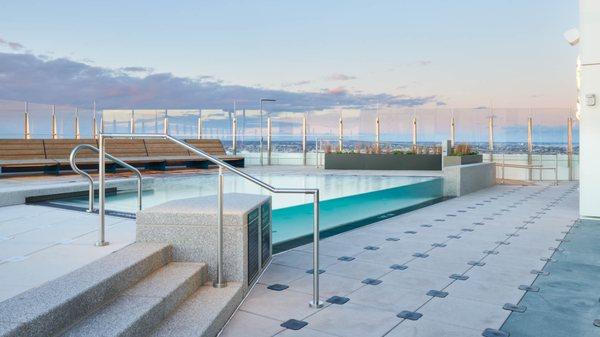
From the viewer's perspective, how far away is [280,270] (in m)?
4.38

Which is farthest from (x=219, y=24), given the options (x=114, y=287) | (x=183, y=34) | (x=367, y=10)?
(x=114, y=287)

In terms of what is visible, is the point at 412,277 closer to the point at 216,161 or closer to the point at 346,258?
the point at 346,258

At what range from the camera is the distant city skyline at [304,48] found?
16562 mm

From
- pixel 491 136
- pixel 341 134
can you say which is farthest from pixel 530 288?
pixel 341 134

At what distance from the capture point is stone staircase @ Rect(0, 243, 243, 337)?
215cm

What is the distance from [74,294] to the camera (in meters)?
2.35

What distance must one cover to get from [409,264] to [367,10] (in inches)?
565

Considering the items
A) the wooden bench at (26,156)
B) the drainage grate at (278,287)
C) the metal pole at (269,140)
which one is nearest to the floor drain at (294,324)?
the drainage grate at (278,287)

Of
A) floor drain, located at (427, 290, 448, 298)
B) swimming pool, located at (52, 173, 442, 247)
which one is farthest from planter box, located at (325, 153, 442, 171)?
floor drain, located at (427, 290, 448, 298)

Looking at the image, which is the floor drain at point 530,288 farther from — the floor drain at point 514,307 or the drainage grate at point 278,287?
the drainage grate at point 278,287

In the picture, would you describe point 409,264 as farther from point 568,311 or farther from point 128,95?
point 128,95

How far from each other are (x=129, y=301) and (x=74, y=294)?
38 cm

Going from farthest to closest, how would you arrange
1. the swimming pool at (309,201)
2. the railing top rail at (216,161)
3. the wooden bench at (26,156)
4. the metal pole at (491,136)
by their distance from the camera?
the metal pole at (491,136), the wooden bench at (26,156), the swimming pool at (309,201), the railing top rail at (216,161)

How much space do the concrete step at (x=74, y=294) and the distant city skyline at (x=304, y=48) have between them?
1521cm
